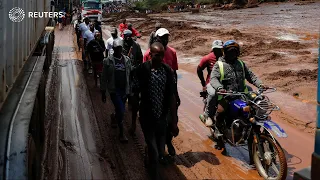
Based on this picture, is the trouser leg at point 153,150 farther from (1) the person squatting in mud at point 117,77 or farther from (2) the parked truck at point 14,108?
(1) the person squatting in mud at point 117,77

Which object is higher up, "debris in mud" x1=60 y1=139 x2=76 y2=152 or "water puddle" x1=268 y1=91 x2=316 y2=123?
"water puddle" x1=268 y1=91 x2=316 y2=123

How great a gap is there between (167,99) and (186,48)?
13677 millimetres

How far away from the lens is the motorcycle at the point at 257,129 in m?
4.57

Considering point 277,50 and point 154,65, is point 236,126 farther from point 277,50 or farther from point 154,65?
point 277,50

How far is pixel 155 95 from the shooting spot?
4453 mm

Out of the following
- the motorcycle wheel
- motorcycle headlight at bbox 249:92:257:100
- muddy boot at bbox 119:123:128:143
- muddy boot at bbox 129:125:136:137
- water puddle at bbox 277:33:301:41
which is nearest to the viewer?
the motorcycle wheel

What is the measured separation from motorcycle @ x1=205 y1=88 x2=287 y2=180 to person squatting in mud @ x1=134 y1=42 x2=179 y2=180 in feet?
3.05

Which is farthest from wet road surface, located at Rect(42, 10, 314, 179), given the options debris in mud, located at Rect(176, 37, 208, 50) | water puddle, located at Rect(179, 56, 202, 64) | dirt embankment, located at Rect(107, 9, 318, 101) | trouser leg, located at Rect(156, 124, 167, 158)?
debris in mud, located at Rect(176, 37, 208, 50)

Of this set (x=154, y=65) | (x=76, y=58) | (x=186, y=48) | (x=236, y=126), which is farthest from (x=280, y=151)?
(x=186, y=48)

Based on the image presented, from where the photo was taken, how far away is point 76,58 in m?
15.0

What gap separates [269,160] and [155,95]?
1648 millimetres

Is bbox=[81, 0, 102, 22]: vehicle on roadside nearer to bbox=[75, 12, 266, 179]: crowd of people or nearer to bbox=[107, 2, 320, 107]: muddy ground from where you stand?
bbox=[107, 2, 320, 107]: muddy ground

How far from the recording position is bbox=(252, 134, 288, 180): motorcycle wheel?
439 cm

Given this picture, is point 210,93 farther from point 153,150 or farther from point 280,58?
point 280,58
